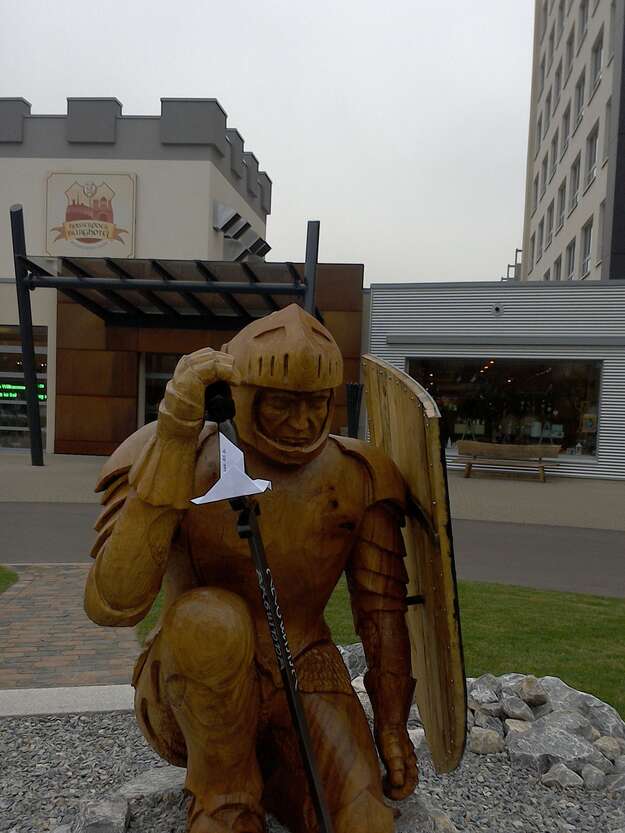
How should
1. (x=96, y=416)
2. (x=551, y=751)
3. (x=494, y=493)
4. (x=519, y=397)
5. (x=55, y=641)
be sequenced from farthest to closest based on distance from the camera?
(x=96, y=416), (x=519, y=397), (x=494, y=493), (x=55, y=641), (x=551, y=751)

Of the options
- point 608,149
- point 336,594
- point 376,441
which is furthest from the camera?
point 608,149

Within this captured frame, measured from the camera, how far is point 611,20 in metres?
Answer: 18.8

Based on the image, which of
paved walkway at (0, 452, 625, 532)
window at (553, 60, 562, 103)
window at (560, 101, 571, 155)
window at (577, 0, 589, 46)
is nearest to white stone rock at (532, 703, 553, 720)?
paved walkway at (0, 452, 625, 532)

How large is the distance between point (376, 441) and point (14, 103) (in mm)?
20295

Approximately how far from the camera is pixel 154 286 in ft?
39.7

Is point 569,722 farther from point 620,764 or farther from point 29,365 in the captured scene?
point 29,365

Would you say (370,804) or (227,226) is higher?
(227,226)

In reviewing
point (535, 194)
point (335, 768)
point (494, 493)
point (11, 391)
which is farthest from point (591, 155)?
point (335, 768)

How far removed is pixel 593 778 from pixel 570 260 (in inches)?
873

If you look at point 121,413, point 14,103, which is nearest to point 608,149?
point 121,413

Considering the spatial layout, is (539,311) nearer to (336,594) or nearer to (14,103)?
(336,594)

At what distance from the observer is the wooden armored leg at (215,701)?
5.52 ft

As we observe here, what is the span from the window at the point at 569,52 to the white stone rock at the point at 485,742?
1006 inches

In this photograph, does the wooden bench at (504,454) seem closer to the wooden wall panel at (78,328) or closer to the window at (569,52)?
the wooden wall panel at (78,328)
